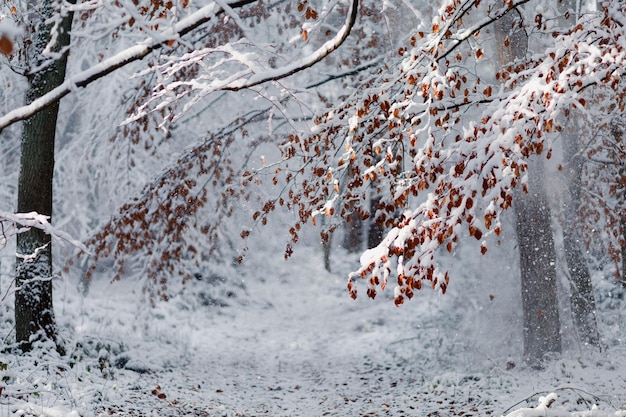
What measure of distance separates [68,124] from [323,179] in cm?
1329

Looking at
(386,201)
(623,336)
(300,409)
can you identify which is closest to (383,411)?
(300,409)

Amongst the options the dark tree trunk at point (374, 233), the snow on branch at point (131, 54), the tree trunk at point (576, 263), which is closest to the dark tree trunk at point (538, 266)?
the tree trunk at point (576, 263)

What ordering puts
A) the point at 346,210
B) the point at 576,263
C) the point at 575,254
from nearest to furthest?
1. the point at 346,210
2. the point at 576,263
3. the point at 575,254

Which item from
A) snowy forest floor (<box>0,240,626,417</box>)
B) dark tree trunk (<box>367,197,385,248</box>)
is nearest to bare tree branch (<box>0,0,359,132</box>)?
snowy forest floor (<box>0,240,626,417</box>)

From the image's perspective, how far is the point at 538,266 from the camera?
387 inches

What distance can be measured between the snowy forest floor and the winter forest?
53 mm

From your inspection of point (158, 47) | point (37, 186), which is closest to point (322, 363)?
point (37, 186)

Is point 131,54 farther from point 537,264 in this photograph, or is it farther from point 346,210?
point 537,264

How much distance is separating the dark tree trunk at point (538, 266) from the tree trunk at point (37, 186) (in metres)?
6.80

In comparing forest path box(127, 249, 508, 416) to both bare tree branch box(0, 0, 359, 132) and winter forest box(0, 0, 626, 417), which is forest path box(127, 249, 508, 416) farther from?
bare tree branch box(0, 0, 359, 132)

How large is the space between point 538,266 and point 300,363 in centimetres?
453

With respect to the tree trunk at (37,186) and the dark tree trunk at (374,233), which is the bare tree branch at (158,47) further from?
the dark tree trunk at (374,233)

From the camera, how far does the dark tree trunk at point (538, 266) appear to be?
9.81 metres

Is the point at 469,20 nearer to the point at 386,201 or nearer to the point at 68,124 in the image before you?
the point at 386,201
